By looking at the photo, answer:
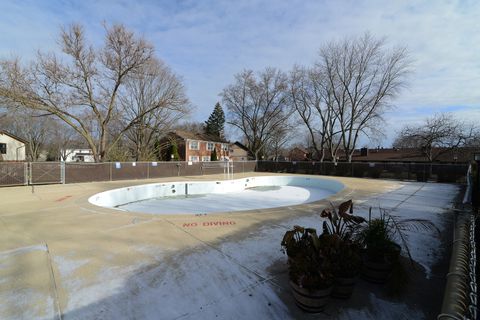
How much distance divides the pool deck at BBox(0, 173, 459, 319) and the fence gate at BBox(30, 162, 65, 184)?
765cm

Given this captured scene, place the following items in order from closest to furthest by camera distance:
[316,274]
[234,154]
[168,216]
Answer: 1. [316,274]
2. [168,216]
3. [234,154]

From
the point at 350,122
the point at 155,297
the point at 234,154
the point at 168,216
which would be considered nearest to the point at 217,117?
the point at 234,154

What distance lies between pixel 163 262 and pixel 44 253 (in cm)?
185

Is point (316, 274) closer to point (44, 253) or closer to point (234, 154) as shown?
point (44, 253)

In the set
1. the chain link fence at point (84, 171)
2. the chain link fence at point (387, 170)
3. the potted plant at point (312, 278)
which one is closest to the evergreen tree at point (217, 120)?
the chain link fence at point (387, 170)

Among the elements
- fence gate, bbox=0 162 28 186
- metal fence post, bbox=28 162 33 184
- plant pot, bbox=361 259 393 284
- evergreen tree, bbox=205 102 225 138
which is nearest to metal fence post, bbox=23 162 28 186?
fence gate, bbox=0 162 28 186

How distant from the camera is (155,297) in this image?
2.38 meters

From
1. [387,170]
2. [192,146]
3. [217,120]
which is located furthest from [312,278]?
[217,120]

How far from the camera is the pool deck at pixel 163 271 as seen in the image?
86.7 inches

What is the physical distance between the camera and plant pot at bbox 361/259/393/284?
8.39 ft

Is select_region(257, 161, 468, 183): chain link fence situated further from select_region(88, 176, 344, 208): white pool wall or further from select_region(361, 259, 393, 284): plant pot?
select_region(361, 259, 393, 284): plant pot

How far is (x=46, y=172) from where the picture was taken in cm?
1160

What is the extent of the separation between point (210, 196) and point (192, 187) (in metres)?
1.73

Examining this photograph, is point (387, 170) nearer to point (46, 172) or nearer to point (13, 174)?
point (46, 172)
